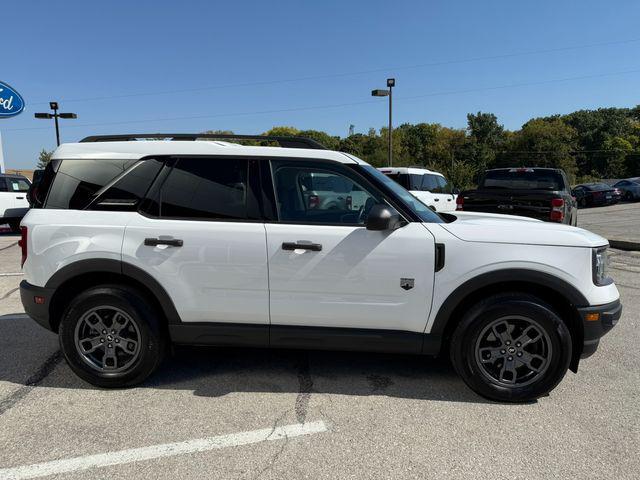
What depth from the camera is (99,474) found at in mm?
2443

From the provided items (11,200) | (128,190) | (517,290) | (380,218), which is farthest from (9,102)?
(517,290)

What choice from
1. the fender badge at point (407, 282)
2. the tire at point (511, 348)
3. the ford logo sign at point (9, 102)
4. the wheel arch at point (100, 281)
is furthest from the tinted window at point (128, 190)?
the ford logo sign at point (9, 102)

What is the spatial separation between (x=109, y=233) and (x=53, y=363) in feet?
4.83

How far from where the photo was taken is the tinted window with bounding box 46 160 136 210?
347 cm

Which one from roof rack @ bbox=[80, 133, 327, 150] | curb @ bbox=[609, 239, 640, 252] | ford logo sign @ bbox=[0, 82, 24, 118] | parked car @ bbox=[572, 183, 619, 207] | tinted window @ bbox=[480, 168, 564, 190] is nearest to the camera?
roof rack @ bbox=[80, 133, 327, 150]

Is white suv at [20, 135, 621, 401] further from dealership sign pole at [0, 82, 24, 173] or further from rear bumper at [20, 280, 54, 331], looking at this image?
dealership sign pole at [0, 82, 24, 173]

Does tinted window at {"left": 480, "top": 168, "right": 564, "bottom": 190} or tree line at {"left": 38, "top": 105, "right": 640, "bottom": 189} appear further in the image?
tree line at {"left": 38, "top": 105, "right": 640, "bottom": 189}

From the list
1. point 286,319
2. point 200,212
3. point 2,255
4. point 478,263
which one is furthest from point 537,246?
point 2,255

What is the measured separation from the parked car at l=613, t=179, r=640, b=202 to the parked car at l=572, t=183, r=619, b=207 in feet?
10.0

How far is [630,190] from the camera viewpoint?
3034cm

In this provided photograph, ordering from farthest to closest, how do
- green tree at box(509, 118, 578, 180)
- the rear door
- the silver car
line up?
green tree at box(509, 118, 578, 180) < the silver car < the rear door

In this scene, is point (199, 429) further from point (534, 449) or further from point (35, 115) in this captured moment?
point (35, 115)

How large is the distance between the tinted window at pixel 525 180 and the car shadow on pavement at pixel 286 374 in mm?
6294

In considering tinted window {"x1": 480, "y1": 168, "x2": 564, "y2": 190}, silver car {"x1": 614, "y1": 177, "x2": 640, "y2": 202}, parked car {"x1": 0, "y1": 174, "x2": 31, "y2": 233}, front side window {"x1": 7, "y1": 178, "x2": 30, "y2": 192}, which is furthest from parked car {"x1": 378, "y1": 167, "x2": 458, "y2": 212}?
silver car {"x1": 614, "y1": 177, "x2": 640, "y2": 202}
